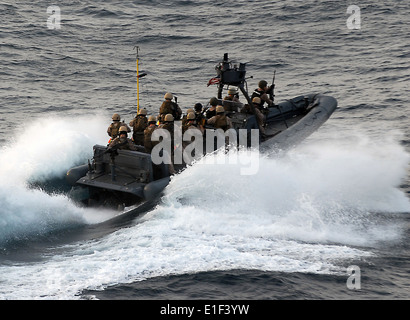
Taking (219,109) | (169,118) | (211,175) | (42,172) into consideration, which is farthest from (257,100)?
(42,172)

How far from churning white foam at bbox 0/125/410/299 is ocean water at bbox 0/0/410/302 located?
38mm

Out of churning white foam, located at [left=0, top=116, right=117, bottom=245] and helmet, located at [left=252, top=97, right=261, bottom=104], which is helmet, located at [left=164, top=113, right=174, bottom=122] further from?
helmet, located at [left=252, top=97, right=261, bottom=104]

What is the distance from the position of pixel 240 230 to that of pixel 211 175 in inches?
71.8

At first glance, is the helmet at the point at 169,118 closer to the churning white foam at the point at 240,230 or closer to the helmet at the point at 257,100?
the churning white foam at the point at 240,230

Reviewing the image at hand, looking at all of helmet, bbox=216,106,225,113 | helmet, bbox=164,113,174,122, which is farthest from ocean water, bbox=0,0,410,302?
helmet, bbox=216,106,225,113

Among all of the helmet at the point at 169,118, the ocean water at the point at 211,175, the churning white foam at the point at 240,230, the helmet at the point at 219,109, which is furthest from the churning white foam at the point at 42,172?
the helmet at the point at 219,109

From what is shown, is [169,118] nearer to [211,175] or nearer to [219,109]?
[219,109]

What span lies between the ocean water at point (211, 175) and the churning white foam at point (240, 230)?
0.13 feet

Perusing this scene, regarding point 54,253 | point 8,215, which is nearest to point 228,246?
point 54,253

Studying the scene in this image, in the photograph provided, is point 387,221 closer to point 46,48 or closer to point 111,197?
point 111,197

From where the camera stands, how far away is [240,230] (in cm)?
1396

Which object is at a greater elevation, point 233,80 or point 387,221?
point 233,80
